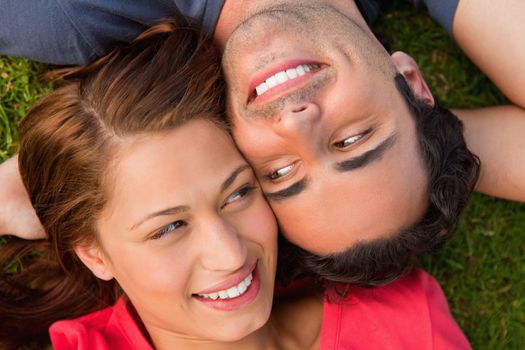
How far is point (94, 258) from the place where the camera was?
2.78 m

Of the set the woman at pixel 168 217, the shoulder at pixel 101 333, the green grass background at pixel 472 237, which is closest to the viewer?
the woman at pixel 168 217

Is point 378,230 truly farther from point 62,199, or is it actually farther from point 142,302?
point 62,199

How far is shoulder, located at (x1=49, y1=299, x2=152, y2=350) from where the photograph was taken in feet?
9.65

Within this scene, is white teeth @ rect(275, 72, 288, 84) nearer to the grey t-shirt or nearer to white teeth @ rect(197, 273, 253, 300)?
the grey t-shirt

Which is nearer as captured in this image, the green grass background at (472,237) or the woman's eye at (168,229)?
the woman's eye at (168,229)

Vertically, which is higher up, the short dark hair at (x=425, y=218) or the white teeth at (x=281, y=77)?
the white teeth at (x=281, y=77)

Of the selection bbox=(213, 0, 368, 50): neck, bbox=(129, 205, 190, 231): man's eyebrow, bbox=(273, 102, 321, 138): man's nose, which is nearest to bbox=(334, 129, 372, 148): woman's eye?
bbox=(273, 102, 321, 138): man's nose

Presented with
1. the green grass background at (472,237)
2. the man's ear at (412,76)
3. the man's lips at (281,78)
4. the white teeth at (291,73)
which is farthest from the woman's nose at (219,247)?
the green grass background at (472,237)

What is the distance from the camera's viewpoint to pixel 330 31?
2.54m

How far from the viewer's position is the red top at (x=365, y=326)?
9.73ft

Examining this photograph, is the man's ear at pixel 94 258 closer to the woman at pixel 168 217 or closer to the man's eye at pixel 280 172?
the woman at pixel 168 217

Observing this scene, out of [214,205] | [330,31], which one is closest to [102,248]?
[214,205]

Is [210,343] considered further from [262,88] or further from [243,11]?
[243,11]

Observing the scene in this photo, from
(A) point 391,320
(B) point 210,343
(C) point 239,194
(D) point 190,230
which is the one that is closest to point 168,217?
(D) point 190,230
